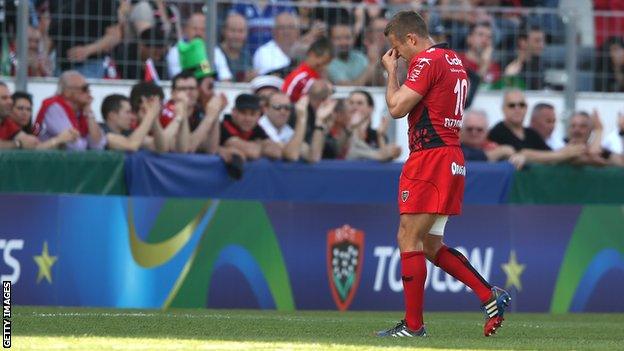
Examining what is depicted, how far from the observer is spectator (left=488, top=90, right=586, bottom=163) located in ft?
52.3

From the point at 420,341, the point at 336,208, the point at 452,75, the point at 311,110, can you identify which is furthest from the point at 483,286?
the point at 311,110

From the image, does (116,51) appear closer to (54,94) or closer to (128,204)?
(54,94)

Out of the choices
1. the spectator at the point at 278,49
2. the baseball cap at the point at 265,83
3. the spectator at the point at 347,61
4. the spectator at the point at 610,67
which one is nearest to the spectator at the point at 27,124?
the baseball cap at the point at 265,83

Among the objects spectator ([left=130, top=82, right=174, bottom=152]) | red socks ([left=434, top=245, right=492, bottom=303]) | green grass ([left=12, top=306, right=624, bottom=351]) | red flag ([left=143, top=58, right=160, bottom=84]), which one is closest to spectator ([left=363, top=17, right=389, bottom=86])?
red flag ([left=143, top=58, right=160, bottom=84])

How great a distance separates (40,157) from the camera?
14.0 meters

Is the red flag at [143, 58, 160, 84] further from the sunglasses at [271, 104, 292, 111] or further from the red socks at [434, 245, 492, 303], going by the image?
the red socks at [434, 245, 492, 303]

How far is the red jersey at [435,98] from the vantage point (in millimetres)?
9953

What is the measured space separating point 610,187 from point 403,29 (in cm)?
657

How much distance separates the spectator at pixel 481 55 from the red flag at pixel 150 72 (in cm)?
362

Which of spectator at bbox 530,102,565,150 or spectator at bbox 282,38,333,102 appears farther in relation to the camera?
spectator at bbox 530,102,565,150

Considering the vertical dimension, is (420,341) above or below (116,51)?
below

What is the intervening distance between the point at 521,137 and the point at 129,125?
444 cm

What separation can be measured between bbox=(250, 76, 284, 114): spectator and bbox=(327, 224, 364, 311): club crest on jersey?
1.67 metres

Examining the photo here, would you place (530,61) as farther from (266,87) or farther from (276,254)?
(276,254)
